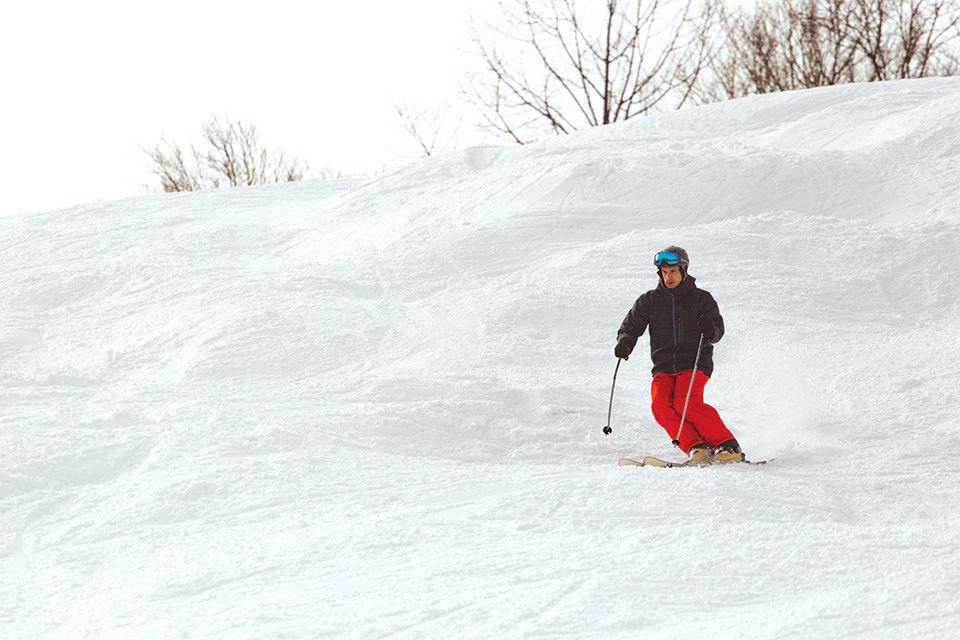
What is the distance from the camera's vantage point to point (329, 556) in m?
3.65

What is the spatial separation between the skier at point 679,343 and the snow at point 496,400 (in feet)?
1.42

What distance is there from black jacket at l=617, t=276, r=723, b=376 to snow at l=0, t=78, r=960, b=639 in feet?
2.09

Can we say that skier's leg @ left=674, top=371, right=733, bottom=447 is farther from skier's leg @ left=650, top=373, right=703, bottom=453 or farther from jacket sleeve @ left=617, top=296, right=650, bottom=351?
jacket sleeve @ left=617, top=296, right=650, bottom=351

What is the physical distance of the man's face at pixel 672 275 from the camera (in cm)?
529

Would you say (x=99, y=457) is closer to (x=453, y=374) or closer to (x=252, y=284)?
(x=453, y=374)

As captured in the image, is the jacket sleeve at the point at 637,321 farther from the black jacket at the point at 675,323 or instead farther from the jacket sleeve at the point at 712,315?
the jacket sleeve at the point at 712,315

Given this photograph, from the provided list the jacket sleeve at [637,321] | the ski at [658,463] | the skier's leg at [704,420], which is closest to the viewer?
the ski at [658,463]

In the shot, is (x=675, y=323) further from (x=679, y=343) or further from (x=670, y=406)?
(x=670, y=406)

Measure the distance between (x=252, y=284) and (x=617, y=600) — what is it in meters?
6.12

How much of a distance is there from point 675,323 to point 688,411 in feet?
1.81

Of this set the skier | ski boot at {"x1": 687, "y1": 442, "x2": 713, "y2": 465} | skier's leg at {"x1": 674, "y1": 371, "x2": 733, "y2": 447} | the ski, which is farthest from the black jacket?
the ski

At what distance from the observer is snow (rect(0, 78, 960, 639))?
10.8ft

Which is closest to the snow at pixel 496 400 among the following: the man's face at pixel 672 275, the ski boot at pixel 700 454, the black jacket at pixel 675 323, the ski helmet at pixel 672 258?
the ski boot at pixel 700 454

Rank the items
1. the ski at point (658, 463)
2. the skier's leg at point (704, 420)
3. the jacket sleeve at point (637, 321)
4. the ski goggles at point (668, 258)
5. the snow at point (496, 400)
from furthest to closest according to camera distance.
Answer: the jacket sleeve at point (637, 321)
the ski goggles at point (668, 258)
the skier's leg at point (704, 420)
the ski at point (658, 463)
the snow at point (496, 400)
